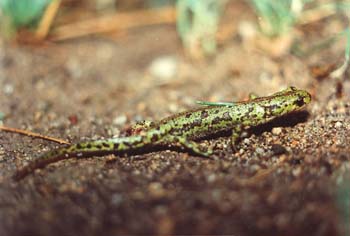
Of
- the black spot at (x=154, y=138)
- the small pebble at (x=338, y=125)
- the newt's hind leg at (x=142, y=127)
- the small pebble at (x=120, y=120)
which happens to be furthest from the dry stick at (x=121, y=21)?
the small pebble at (x=338, y=125)

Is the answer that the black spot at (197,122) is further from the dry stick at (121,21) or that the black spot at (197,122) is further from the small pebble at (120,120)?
the dry stick at (121,21)

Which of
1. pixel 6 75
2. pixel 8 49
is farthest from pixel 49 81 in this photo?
pixel 8 49

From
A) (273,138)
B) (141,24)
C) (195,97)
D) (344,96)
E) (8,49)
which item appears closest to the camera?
(273,138)

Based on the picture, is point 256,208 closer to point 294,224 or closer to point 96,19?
point 294,224

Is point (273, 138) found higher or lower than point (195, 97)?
lower

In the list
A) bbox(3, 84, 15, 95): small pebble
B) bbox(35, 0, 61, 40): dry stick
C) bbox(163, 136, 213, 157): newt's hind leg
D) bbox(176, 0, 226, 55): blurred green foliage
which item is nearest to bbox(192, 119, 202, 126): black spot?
bbox(163, 136, 213, 157): newt's hind leg

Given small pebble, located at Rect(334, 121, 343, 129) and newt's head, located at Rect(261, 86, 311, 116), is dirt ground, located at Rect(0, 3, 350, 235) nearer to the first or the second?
small pebble, located at Rect(334, 121, 343, 129)
